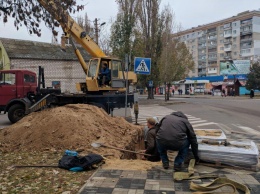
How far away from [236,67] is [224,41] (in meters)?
34.1

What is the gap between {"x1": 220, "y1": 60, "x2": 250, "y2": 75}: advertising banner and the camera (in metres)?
67.2

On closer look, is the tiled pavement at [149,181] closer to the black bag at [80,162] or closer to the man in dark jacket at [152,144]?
the black bag at [80,162]

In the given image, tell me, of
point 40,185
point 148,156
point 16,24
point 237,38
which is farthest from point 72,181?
point 237,38

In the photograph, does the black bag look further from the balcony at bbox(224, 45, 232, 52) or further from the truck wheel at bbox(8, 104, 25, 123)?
the balcony at bbox(224, 45, 232, 52)

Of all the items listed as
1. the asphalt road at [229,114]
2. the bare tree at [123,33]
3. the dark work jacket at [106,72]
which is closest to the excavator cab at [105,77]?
the dark work jacket at [106,72]

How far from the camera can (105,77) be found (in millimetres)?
15242

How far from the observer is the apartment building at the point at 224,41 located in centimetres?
8906

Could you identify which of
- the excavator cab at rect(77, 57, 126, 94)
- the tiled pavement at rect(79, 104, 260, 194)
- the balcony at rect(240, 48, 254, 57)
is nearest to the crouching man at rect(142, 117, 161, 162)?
the tiled pavement at rect(79, 104, 260, 194)

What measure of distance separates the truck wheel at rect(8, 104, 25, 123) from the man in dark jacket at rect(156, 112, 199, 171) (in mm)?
9840

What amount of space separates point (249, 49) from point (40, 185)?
9241 centimetres

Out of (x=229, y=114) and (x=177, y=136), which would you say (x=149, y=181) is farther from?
(x=229, y=114)

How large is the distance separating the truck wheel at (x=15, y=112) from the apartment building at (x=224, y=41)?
7083 centimetres

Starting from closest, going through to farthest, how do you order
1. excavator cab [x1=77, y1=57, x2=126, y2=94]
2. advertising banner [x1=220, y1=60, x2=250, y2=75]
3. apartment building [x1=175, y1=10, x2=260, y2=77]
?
excavator cab [x1=77, y1=57, x2=126, y2=94]
advertising banner [x1=220, y1=60, x2=250, y2=75]
apartment building [x1=175, y1=10, x2=260, y2=77]

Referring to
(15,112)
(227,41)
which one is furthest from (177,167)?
(227,41)
